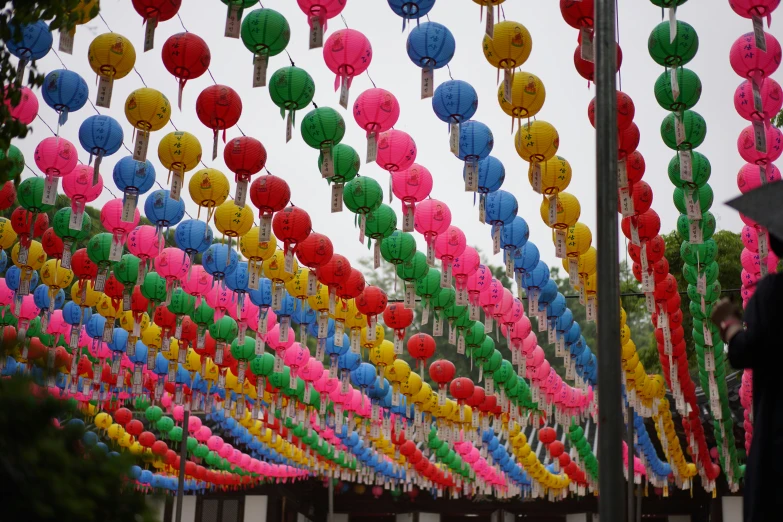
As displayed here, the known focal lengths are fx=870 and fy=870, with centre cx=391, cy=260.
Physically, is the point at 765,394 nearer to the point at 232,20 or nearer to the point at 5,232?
the point at 232,20

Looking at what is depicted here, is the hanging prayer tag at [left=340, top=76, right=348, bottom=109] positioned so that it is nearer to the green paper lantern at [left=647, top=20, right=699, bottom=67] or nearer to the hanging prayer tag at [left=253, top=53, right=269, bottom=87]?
the hanging prayer tag at [left=253, top=53, right=269, bottom=87]

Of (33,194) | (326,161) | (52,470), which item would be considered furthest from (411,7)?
(52,470)

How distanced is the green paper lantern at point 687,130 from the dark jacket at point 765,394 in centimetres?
391

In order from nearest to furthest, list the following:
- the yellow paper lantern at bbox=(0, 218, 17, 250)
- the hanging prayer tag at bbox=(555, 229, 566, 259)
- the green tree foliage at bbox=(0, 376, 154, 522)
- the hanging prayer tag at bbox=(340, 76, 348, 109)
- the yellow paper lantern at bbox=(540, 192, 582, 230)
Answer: the green tree foliage at bbox=(0, 376, 154, 522), the hanging prayer tag at bbox=(340, 76, 348, 109), the yellow paper lantern at bbox=(540, 192, 582, 230), the hanging prayer tag at bbox=(555, 229, 566, 259), the yellow paper lantern at bbox=(0, 218, 17, 250)

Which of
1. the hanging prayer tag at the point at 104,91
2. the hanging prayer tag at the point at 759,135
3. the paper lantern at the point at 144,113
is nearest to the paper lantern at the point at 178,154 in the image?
the paper lantern at the point at 144,113

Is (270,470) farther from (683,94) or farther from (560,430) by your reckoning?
(683,94)

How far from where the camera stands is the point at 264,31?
5.48m

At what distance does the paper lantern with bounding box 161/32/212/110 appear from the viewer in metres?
5.59

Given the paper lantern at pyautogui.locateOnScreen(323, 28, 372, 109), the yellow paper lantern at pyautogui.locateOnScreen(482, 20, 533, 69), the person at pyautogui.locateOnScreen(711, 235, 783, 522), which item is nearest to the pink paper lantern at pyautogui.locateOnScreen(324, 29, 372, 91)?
the paper lantern at pyautogui.locateOnScreen(323, 28, 372, 109)

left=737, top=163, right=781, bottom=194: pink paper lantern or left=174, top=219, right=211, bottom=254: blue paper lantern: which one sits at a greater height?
left=737, top=163, right=781, bottom=194: pink paper lantern

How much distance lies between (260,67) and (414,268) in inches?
123

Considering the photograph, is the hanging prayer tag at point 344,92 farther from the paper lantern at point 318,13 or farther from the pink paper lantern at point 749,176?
the pink paper lantern at point 749,176

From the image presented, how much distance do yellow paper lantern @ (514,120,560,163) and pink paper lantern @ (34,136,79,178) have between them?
353 centimetres

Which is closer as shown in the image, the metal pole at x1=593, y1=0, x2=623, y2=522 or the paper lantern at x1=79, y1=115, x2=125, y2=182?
the metal pole at x1=593, y1=0, x2=623, y2=522
